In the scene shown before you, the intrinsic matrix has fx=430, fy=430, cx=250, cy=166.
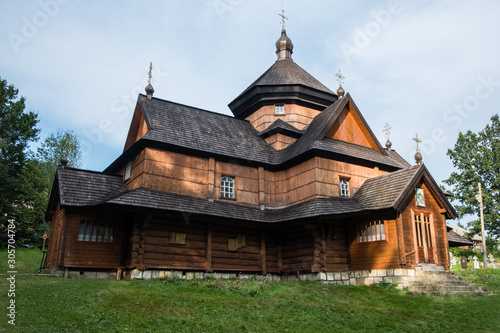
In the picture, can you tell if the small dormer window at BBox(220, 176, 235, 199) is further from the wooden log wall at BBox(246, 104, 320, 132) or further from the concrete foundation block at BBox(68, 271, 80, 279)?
the concrete foundation block at BBox(68, 271, 80, 279)

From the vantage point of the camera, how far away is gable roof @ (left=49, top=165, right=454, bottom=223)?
55.4 ft

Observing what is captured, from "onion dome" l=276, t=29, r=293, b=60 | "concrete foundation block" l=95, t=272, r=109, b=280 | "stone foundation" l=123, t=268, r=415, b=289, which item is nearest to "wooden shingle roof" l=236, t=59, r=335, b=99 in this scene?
"onion dome" l=276, t=29, r=293, b=60

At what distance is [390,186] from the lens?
58.9 ft

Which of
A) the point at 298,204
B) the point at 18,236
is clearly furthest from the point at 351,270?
the point at 18,236

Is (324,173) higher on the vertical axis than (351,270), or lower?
higher

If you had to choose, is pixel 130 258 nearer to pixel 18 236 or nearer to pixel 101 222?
pixel 101 222

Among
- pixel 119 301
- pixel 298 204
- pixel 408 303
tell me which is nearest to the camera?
pixel 119 301

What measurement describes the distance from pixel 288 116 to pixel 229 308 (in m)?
15.1

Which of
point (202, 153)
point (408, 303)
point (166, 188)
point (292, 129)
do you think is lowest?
point (408, 303)

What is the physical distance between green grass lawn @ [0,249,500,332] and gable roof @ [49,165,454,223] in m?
3.29

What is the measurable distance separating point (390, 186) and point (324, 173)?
304cm

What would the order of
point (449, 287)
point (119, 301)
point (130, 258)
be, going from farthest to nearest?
point (130, 258)
point (449, 287)
point (119, 301)

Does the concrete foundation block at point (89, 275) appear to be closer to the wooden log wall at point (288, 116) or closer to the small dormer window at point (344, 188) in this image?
the small dormer window at point (344, 188)

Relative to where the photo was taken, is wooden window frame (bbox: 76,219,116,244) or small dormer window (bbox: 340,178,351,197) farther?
small dormer window (bbox: 340,178,351,197)
